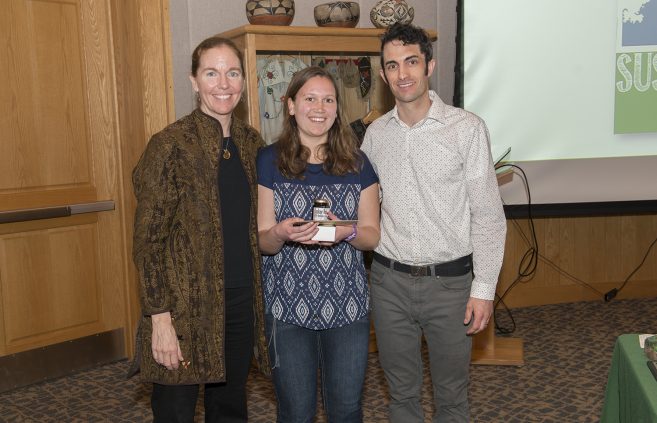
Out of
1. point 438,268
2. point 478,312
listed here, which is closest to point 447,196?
point 438,268

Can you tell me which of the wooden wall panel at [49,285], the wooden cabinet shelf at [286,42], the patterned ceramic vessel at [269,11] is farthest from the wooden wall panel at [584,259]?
the wooden wall panel at [49,285]

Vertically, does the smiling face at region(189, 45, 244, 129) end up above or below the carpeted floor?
above

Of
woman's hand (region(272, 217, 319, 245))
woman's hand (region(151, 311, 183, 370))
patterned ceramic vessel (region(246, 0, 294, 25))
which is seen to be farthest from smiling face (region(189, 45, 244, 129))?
patterned ceramic vessel (region(246, 0, 294, 25))

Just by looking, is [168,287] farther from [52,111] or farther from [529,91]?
[529,91]

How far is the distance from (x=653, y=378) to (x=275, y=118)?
232 cm

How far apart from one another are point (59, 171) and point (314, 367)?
7.71 ft

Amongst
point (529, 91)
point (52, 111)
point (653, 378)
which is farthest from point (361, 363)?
point (52, 111)

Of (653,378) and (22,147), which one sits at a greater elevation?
(22,147)

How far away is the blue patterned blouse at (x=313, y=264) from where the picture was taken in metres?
2.12

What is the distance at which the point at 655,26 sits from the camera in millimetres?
3719

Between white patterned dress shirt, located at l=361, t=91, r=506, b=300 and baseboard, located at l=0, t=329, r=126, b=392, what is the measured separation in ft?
8.08

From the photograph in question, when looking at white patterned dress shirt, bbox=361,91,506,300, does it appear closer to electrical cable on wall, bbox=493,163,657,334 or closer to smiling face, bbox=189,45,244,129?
smiling face, bbox=189,45,244,129

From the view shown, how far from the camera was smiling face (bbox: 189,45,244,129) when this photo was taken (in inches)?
82.2

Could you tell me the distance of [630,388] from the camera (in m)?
1.83
